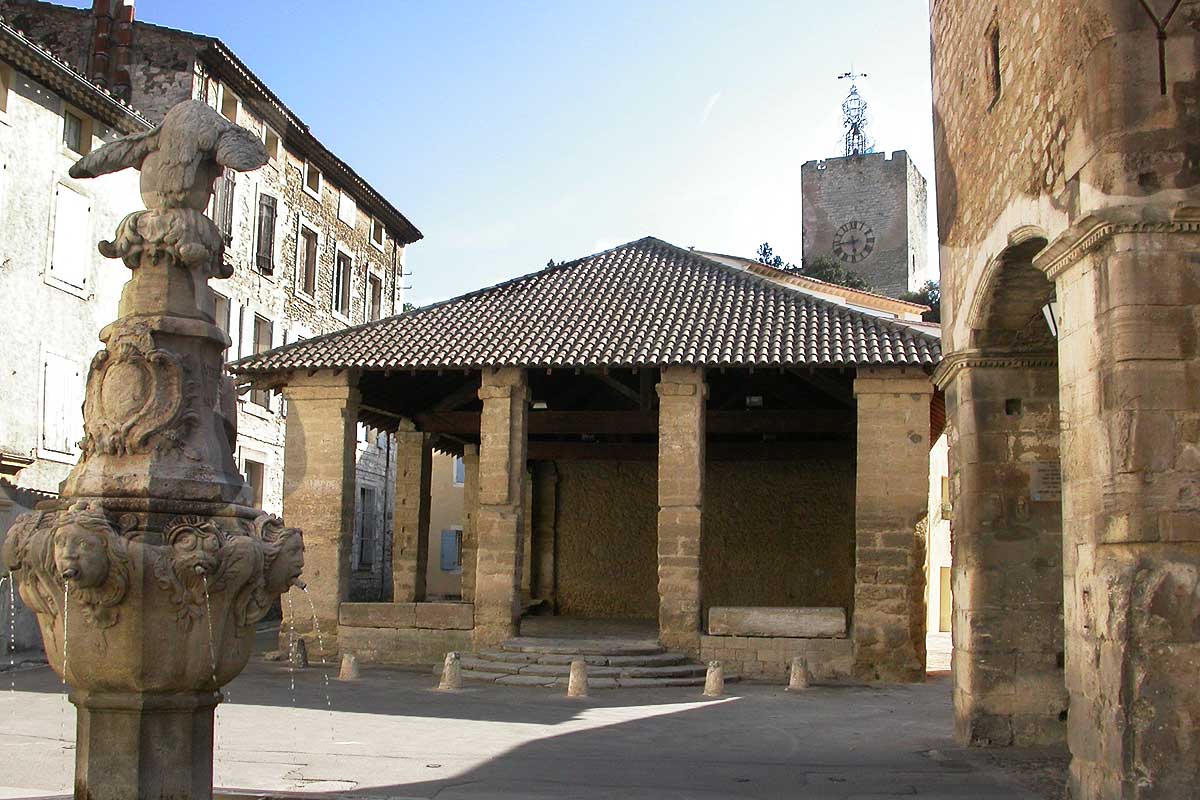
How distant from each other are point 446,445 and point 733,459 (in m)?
5.89

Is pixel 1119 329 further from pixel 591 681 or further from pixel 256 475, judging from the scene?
pixel 256 475

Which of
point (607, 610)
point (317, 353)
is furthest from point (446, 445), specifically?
point (317, 353)

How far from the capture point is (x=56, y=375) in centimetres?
1859

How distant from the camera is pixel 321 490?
17406 millimetres

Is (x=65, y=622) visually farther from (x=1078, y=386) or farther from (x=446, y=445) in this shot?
(x=446, y=445)

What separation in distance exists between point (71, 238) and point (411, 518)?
7.42m

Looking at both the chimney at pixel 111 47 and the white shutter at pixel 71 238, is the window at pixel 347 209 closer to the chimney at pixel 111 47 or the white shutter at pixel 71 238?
the chimney at pixel 111 47

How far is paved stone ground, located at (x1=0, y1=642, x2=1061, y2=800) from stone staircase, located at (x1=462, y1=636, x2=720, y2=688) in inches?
18.6

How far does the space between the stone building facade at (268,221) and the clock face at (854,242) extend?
32.3 meters

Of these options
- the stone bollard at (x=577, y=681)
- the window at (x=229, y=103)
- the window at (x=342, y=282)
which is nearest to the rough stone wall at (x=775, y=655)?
the stone bollard at (x=577, y=681)

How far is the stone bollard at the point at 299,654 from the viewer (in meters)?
16.3

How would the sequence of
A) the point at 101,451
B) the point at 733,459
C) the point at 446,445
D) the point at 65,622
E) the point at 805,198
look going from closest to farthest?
the point at 65,622, the point at 101,451, the point at 733,459, the point at 446,445, the point at 805,198

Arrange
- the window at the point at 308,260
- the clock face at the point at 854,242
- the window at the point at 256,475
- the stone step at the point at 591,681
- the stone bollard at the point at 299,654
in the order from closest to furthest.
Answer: the stone step at the point at 591,681 < the stone bollard at the point at 299,654 < the window at the point at 256,475 < the window at the point at 308,260 < the clock face at the point at 854,242

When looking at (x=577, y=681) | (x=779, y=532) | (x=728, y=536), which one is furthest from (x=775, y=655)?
(x=728, y=536)
